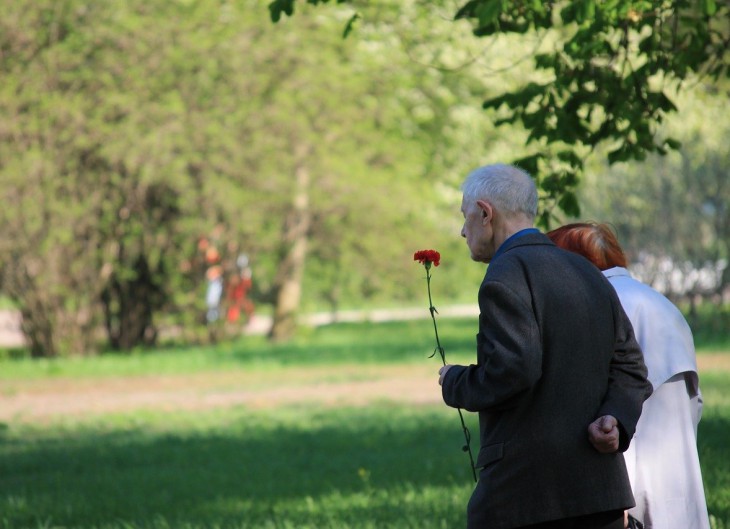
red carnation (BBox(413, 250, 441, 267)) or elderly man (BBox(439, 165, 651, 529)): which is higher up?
red carnation (BBox(413, 250, 441, 267))

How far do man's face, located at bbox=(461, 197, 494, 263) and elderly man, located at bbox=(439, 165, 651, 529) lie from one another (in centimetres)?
1

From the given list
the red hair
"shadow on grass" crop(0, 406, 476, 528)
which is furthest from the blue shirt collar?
"shadow on grass" crop(0, 406, 476, 528)

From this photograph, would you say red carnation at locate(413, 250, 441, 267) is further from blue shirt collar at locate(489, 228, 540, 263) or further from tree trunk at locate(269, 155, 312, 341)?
tree trunk at locate(269, 155, 312, 341)

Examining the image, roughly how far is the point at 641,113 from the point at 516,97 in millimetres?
680

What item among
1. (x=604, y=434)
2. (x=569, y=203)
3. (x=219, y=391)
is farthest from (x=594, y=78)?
(x=219, y=391)

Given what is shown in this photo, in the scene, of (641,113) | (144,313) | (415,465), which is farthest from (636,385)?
(144,313)

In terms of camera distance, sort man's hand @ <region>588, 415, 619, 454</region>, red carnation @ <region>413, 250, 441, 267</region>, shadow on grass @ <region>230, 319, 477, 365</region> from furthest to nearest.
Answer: shadow on grass @ <region>230, 319, 477, 365</region>
red carnation @ <region>413, 250, 441, 267</region>
man's hand @ <region>588, 415, 619, 454</region>

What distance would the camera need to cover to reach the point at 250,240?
23.3 metres

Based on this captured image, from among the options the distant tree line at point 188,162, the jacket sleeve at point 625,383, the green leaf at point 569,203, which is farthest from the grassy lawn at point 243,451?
the jacket sleeve at point 625,383

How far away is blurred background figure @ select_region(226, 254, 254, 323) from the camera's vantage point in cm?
2372

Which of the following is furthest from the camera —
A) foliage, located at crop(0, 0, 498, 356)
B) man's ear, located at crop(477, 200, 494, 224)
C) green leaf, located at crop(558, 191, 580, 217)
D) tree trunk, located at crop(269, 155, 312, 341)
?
tree trunk, located at crop(269, 155, 312, 341)

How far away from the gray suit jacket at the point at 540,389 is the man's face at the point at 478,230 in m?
0.10

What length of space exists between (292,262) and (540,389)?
2209 centimetres

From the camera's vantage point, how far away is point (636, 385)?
367cm
